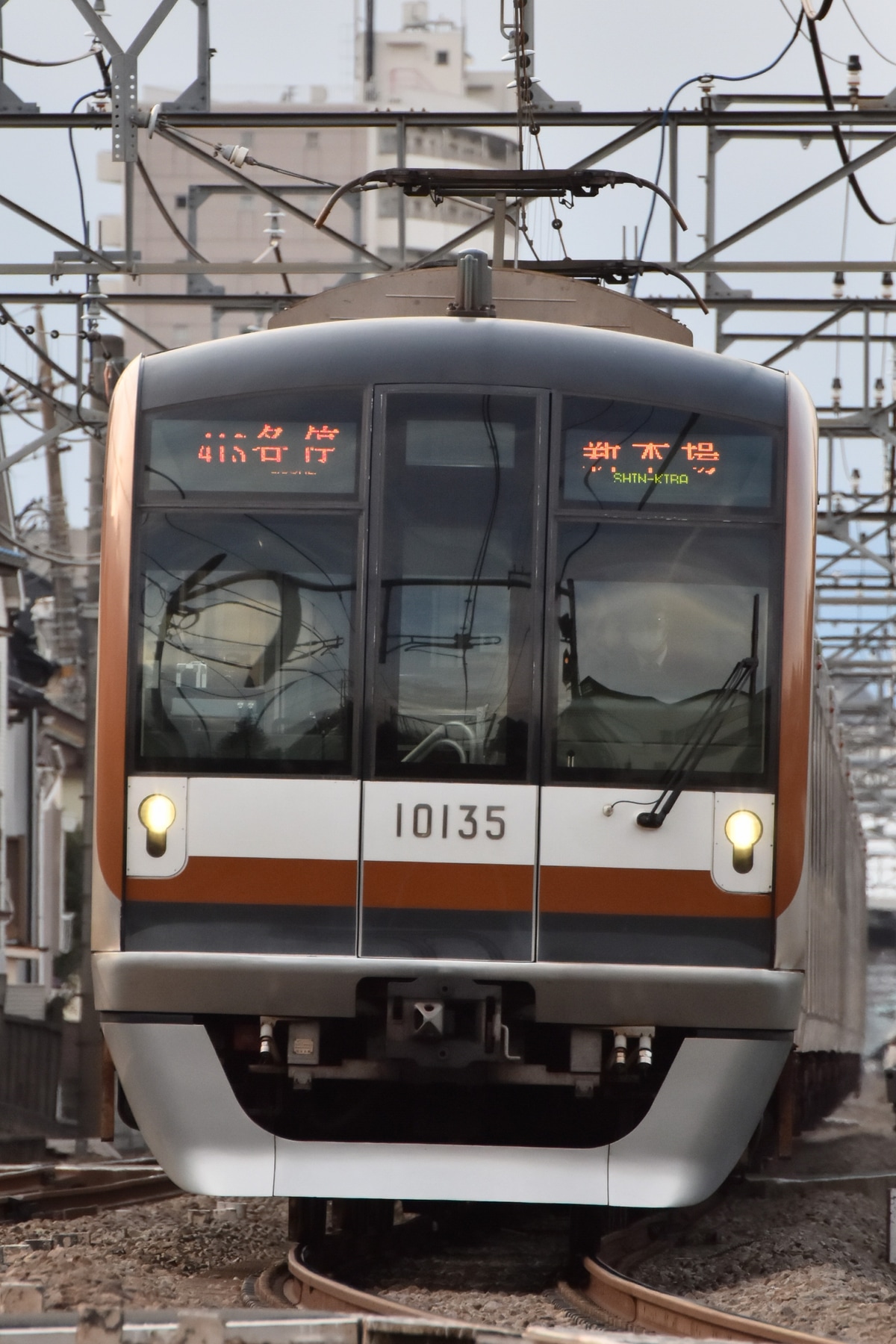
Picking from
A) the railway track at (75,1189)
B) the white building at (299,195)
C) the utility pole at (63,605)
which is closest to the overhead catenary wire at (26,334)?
the railway track at (75,1189)

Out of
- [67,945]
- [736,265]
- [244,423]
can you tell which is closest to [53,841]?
[67,945]

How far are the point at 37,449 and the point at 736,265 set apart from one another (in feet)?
16.5

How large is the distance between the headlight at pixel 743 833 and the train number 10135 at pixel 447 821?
0.77m

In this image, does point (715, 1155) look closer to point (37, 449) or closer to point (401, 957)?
point (401, 957)

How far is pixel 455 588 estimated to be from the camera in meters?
6.45

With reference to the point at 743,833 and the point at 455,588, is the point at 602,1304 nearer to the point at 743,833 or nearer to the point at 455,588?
the point at 743,833

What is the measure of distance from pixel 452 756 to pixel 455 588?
22.5 inches

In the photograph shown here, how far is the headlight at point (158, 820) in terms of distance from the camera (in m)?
6.36

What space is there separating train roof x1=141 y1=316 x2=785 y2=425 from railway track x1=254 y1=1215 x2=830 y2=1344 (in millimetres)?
2991

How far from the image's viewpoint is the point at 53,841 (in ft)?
113

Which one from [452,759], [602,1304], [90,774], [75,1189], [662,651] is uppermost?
[662,651]

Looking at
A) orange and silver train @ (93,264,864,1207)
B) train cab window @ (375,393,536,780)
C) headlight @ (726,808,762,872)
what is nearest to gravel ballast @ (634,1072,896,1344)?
orange and silver train @ (93,264,864,1207)

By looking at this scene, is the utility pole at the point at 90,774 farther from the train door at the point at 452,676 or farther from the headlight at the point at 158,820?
the headlight at the point at 158,820

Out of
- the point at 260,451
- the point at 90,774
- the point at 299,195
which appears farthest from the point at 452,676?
the point at 299,195
